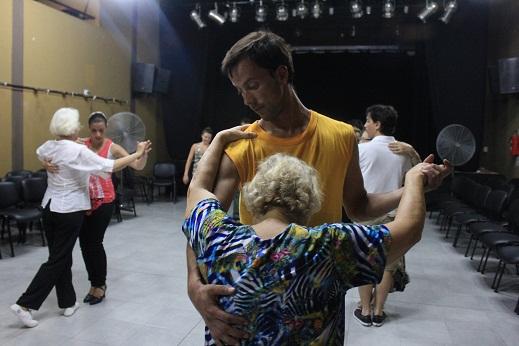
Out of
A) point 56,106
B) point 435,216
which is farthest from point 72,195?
point 435,216

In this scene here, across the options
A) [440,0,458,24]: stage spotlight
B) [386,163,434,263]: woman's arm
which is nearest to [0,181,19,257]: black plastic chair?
[386,163,434,263]: woman's arm

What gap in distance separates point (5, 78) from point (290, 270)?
6.19 m

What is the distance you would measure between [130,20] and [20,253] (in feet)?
18.6

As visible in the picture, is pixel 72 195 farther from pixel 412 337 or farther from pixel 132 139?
pixel 412 337

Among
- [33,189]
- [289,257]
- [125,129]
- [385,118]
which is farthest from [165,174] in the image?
[289,257]

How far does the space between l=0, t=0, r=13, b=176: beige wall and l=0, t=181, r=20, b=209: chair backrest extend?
944mm

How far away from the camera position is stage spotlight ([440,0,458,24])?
755 cm

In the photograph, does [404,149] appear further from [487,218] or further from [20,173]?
[20,173]

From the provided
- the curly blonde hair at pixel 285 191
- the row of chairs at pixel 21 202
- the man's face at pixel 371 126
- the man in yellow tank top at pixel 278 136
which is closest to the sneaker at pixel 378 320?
the man's face at pixel 371 126

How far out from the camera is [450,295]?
3.99 meters

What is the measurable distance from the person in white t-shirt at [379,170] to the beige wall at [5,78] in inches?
194

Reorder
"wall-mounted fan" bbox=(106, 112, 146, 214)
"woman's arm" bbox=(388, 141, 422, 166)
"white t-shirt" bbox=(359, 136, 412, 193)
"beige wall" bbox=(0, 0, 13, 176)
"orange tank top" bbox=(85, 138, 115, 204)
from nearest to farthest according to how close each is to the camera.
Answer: "woman's arm" bbox=(388, 141, 422, 166) < "white t-shirt" bbox=(359, 136, 412, 193) < "orange tank top" bbox=(85, 138, 115, 204) < "wall-mounted fan" bbox=(106, 112, 146, 214) < "beige wall" bbox=(0, 0, 13, 176)

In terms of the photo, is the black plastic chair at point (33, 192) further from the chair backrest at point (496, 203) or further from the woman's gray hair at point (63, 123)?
the chair backrest at point (496, 203)

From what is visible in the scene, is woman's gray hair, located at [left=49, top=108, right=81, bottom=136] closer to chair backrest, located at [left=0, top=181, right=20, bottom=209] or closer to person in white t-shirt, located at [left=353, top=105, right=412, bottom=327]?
person in white t-shirt, located at [left=353, top=105, right=412, bottom=327]
